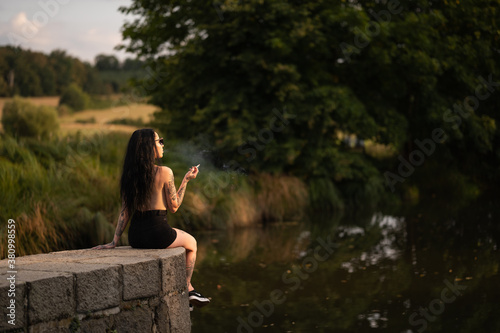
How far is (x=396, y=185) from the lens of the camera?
22.9 meters

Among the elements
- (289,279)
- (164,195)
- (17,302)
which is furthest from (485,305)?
(17,302)

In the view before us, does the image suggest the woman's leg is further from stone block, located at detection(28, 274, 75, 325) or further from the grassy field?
the grassy field

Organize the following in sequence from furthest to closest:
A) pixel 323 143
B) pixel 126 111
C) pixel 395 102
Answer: pixel 126 111 < pixel 395 102 < pixel 323 143

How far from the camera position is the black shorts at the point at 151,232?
669 cm

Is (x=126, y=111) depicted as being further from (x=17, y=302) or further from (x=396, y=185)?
(x=17, y=302)

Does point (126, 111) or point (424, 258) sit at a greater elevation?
point (126, 111)

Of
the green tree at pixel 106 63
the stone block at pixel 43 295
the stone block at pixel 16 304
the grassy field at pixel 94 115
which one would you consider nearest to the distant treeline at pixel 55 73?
the green tree at pixel 106 63

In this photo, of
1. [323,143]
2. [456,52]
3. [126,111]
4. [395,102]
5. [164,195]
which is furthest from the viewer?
[126,111]

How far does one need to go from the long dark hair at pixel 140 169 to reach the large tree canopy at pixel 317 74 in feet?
38.6

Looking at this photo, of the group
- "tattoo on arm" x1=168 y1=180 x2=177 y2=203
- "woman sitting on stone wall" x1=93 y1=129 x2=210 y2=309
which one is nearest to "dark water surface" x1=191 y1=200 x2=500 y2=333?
"woman sitting on stone wall" x1=93 y1=129 x2=210 y2=309

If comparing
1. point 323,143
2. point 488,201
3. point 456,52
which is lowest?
point 488,201

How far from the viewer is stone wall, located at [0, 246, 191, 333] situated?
5137mm

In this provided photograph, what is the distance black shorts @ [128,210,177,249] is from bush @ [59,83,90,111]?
2458cm

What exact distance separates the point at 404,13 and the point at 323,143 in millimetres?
4818
